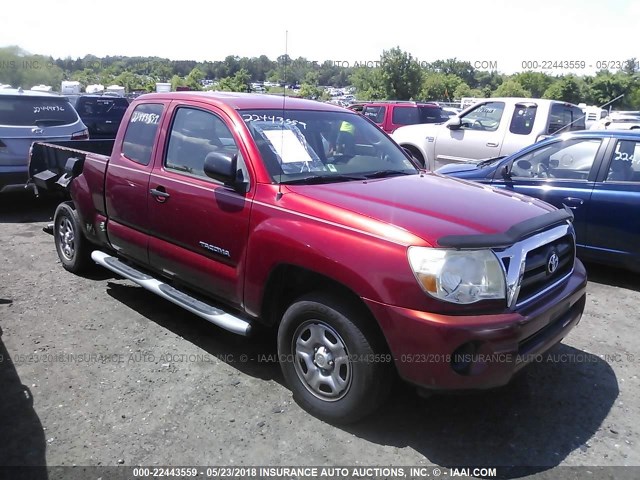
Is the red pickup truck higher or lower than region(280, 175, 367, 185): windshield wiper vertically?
lower

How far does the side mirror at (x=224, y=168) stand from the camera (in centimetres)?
345

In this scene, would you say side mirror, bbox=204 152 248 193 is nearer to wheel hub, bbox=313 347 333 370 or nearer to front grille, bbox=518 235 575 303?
wheel hub, bbox=313 347 333 370

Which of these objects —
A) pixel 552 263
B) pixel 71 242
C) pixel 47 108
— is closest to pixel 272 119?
pixel 552 263

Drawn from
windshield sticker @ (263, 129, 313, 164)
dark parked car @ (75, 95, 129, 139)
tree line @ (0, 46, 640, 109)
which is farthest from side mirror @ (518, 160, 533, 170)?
tree line @ (0, 46, 640, 109)

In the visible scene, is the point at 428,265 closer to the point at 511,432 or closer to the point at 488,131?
the point at 511,432

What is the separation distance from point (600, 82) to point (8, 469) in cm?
5088

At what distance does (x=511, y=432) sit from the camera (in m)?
3.20

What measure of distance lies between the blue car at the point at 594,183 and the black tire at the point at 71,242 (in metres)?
4.67

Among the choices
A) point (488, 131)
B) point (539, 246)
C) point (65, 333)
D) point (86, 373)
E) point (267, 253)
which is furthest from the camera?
point (488, 131)

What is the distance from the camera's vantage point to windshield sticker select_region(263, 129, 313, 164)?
12.1 feet

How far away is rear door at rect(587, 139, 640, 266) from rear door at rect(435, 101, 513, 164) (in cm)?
392

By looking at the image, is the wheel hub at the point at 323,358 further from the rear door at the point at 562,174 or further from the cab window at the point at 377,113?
the cab window at the point at 377,113

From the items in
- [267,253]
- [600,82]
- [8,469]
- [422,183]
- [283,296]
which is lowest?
[8,469]

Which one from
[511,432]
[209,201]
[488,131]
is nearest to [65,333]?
[209,201]
